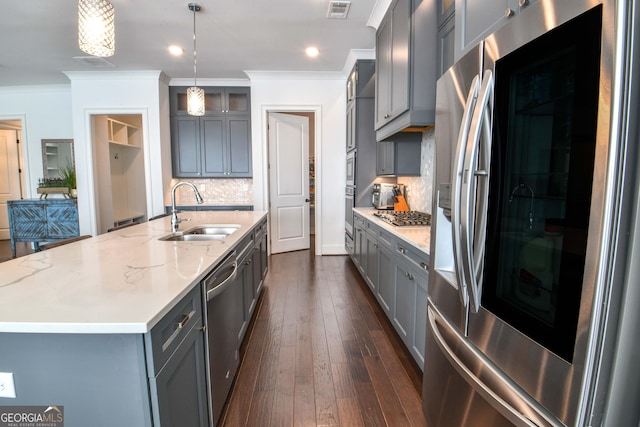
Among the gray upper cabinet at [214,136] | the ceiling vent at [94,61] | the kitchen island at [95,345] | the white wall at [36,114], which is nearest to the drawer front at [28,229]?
the white wall at [36,114]

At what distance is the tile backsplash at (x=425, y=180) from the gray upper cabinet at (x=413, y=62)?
1.85 ft

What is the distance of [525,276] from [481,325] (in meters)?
0.24

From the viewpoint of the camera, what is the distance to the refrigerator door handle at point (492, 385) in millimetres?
749

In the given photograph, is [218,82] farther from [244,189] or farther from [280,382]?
[280,382]

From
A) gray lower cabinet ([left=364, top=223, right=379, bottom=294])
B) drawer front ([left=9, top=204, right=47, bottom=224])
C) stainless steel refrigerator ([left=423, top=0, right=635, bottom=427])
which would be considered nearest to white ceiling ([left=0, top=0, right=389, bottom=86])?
drawer front ([left=9, top=204, right=47, bottom=224])

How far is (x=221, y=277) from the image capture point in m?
1.58

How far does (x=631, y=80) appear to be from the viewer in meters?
0.53

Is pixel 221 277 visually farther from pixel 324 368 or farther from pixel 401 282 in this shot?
pixel 401 282

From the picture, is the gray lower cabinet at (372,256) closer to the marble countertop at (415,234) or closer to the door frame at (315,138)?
the marble countertop at (415,234)

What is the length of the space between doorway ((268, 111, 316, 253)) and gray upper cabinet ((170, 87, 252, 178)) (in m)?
0.50

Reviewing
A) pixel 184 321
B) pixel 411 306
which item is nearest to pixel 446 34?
pixel 411 306

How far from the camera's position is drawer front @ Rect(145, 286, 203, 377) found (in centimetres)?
89

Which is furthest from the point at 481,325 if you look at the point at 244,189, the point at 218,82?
the point at 218,82

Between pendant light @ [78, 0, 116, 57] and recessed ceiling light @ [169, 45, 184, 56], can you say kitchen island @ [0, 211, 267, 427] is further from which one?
recessed ceiling light @ [169, 45, 184, 56]
